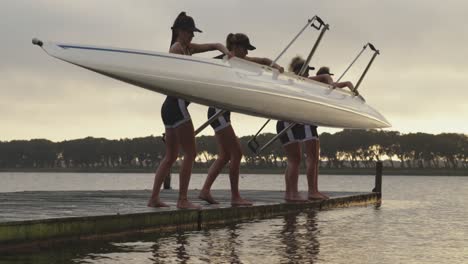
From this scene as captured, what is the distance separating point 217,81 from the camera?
13797 millimetres

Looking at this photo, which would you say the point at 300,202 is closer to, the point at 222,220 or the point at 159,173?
the point at 222,220

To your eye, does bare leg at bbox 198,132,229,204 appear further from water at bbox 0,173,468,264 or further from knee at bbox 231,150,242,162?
water at bbox 0,173,468,264

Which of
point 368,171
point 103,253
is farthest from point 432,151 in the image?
point 103,253

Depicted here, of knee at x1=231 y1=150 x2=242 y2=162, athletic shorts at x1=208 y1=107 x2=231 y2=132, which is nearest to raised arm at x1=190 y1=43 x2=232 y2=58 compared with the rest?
athletic shorts at x1=208 y1=107 x2=231 y2=132

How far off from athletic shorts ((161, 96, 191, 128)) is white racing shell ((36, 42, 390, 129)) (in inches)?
26.3

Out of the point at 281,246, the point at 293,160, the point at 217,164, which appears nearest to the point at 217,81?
the point at 217,164

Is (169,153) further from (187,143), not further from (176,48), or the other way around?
(176,48)

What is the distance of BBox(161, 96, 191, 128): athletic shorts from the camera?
11.9 meters

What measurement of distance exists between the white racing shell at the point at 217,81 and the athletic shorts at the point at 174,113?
2.20 feet

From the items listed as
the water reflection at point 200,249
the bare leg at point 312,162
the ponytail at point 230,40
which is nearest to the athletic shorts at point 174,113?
the water reflection at point 200,249

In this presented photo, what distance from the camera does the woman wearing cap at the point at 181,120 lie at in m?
11.8

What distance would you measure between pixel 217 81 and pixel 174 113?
6.63 feet

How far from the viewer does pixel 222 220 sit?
44.3ft

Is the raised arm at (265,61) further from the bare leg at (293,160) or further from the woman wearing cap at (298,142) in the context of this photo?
the bare leg at (293,160)
